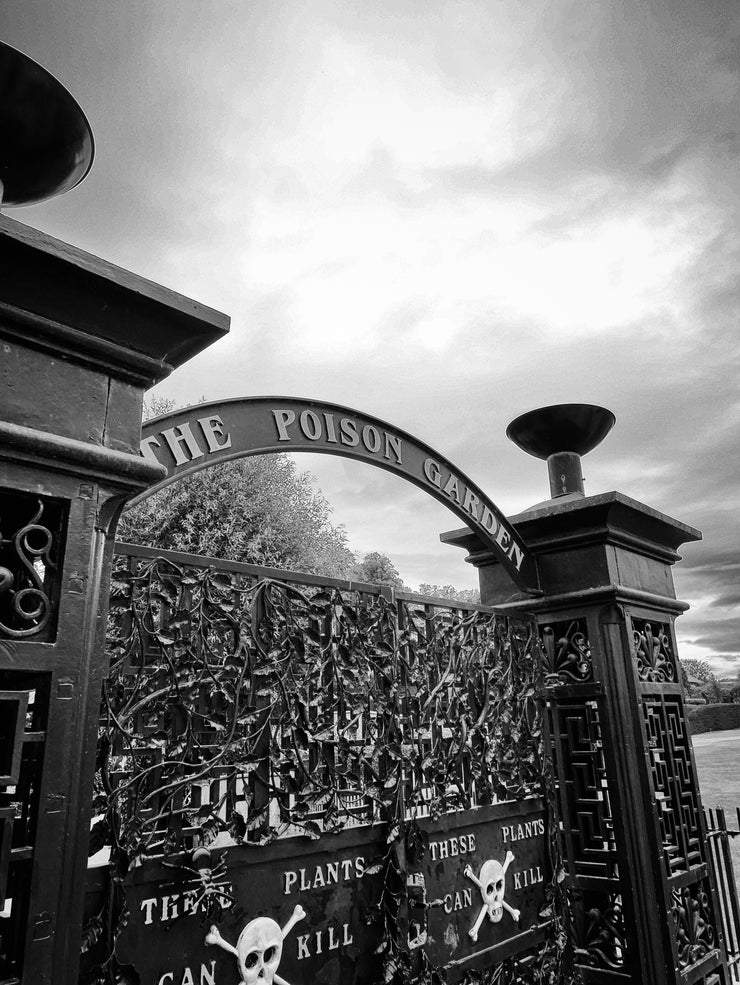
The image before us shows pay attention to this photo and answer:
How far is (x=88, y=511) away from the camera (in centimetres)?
183

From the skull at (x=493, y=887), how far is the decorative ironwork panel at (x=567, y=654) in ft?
3.63

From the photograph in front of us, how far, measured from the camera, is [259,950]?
8.30 feet

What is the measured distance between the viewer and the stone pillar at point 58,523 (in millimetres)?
1562

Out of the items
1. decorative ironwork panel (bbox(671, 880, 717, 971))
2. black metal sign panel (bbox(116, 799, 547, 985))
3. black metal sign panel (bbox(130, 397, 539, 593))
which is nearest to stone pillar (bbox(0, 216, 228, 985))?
black metal sign panel (bbox(130, 397, 539, 593))

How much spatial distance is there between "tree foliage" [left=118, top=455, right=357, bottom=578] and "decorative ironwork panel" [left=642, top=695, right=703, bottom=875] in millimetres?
12158

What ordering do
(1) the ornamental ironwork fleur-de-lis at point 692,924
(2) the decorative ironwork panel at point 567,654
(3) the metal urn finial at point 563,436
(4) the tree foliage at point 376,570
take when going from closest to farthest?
(1) the ornamental ironwork fleur-de-lis at point 692,924 < (2) the decorative ironwork panel at point 567,654 < (3) the metal urn finial at point 563,436 < (4) the tree foliage at point 376,570

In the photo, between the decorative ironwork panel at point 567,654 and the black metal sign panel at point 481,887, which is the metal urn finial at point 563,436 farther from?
the black metal sign panel at point 481,887

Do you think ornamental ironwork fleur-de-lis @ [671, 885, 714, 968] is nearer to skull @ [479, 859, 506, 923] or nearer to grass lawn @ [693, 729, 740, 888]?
skull @ [479, 859, 506, 923]

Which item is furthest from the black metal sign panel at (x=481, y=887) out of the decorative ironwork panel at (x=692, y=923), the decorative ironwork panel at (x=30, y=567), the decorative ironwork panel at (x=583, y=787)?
the decorative ironwork panel at (x=30, y=567)

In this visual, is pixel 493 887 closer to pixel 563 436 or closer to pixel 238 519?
pixel 563 436

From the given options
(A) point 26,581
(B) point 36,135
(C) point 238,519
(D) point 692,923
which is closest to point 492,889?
(D) point 692,923

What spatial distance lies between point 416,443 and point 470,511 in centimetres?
54

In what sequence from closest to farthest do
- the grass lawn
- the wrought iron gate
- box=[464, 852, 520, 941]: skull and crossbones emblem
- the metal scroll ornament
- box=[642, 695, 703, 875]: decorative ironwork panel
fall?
the metal scroll ornament < the wrought iron gate < box=[464, 852, 520, 941]: skull and crossbones emblem < box=[642, 695, 703, 875]: decorative ironwork panel < the grass lawn

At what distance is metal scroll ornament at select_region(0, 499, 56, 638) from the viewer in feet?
5.36
